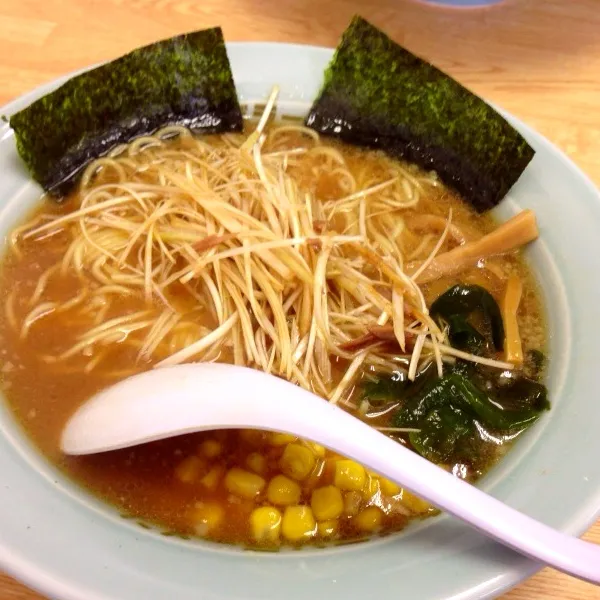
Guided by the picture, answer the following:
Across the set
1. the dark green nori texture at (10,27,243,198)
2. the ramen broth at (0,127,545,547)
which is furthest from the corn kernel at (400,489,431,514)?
the dark green nori texture at (10,27,243,198)

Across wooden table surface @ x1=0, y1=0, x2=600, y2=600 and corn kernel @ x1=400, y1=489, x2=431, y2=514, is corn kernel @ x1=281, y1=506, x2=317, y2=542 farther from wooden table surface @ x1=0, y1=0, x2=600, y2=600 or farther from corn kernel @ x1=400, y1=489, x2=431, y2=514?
wooden table surface @ x1=0, y1=0, x2=600, y2=600

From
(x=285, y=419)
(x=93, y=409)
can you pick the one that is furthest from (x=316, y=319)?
(x=93, y=409)

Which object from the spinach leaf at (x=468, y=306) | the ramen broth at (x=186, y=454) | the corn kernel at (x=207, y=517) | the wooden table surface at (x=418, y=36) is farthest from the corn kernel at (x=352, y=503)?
the wooden table surface at (x=418, y=36)

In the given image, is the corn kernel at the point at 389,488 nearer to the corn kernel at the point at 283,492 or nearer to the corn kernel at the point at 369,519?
the corn kernel at the point at 369,519

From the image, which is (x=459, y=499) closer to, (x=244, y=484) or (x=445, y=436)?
(x=445, y=436)

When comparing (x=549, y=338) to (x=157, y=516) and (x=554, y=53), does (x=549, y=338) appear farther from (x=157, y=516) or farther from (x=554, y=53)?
(x=554, y=53)

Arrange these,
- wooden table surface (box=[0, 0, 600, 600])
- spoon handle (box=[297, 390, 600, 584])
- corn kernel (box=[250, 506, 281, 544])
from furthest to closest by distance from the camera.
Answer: wooden table surface (box=[0, 0, 600, 600]) → corn kernel (box=[250, 506, 281, 544]) → spoon handle (box=[297, 390, 600, 584])

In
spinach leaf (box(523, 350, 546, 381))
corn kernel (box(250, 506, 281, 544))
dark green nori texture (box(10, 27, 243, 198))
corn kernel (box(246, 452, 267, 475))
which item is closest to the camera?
corn kernel (box(250, 506, 281, 544))
